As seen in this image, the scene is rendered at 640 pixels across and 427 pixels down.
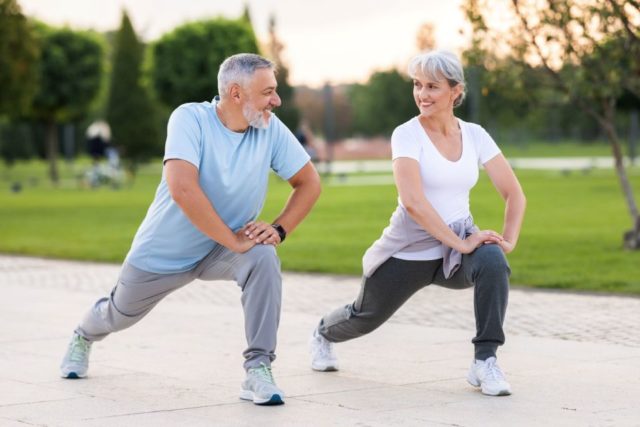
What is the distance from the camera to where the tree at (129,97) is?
54156 millimetres

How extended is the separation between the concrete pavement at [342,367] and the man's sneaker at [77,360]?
0.06 m

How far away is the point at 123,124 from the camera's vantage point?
5447 centimetres

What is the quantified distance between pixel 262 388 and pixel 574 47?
9.53 m

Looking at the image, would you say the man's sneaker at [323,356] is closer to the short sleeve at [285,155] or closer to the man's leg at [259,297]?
the man's leg at [259,297]

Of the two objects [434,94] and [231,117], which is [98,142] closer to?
[231,117]

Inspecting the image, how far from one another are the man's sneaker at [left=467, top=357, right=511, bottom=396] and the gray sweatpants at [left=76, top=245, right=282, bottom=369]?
0.98 m

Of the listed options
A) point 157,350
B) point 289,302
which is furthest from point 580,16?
point 157,350

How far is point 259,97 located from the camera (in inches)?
251

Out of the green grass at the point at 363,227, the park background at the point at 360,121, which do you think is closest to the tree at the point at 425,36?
the park background at the point at 360,121

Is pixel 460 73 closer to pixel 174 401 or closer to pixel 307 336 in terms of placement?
pixel 174 401

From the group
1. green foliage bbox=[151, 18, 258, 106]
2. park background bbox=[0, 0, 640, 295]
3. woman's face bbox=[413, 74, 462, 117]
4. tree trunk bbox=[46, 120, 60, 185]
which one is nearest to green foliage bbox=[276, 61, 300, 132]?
park background bbox=[0, 0, 640, 295]

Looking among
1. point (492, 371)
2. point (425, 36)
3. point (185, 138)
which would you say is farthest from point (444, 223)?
point (425, 36)

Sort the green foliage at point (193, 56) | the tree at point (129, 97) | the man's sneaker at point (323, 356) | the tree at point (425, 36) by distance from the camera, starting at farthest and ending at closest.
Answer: the tree at point (425, 36) < the tree at point (129, 97) < the green foliage at point (193, 56) < the man's sneaker at point (323, 356)

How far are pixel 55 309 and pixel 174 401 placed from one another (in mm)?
4281
